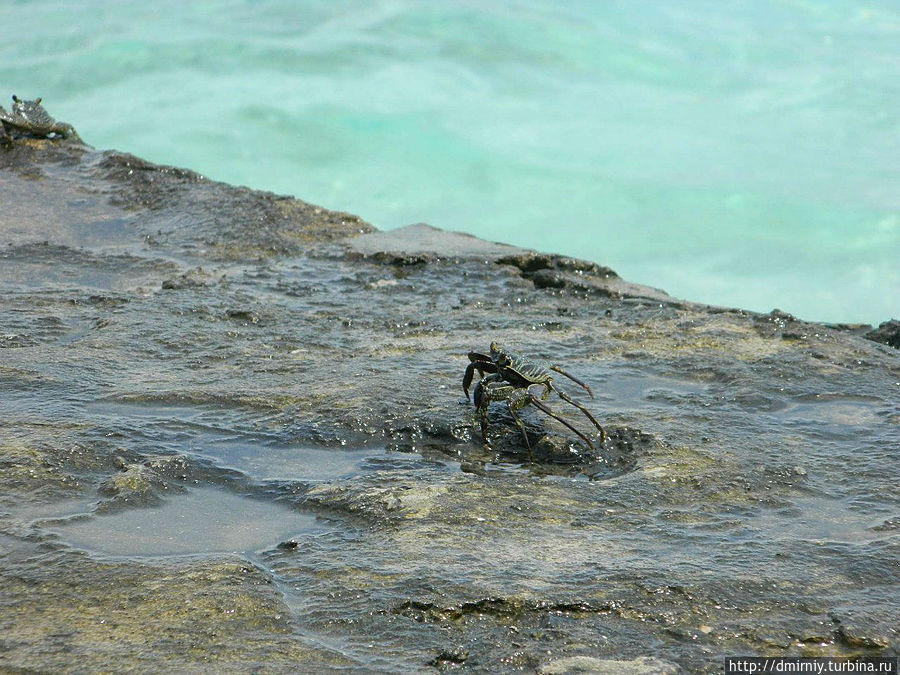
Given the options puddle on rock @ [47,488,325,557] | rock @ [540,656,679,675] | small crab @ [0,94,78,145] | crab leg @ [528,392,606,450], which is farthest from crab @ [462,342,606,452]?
small crab @ [0,94,78,145]

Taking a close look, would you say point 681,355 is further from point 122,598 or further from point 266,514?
point 122,598

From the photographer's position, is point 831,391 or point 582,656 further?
point 831,391

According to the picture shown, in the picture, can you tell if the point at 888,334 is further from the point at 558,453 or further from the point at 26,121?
the point at 26,121

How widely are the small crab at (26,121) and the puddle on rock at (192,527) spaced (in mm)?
5731

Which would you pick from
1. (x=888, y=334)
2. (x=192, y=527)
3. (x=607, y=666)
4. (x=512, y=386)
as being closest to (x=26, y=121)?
(x=512, y=386)

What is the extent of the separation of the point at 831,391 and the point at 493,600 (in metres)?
2.32

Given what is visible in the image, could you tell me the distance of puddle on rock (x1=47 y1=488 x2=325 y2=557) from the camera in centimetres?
286

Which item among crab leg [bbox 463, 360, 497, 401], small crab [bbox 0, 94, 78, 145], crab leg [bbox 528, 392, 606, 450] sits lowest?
crab leg [bbox 528, 392, 606, 450]

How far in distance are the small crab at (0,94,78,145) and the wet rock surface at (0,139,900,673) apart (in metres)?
2.08

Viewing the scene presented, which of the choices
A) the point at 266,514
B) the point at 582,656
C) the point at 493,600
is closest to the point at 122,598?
the point at 266,514

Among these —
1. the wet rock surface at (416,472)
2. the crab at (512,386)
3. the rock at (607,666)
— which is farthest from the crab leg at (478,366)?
the rock at (607,666)

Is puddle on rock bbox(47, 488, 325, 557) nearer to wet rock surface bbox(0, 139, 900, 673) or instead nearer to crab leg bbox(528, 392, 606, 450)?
wet rock surface bbox(0, 139, 900, 673)

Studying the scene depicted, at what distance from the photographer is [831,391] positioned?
4.28 metres

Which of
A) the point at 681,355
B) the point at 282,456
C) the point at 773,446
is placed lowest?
the point at 282,456
